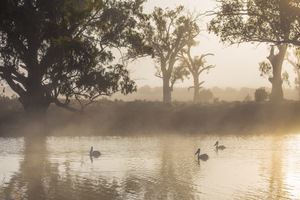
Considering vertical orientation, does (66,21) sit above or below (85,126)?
above

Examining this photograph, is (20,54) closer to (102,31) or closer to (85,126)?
(102,31)

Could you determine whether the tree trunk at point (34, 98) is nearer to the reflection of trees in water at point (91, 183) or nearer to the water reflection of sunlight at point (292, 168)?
the reflection of trees in water at point (91, 183)

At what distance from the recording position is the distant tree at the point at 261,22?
28328 millimetres

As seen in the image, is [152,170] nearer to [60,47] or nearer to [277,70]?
[60,47]

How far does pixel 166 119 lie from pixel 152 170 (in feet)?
96.4

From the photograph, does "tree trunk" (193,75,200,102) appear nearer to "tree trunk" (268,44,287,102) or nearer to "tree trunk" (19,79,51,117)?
"tree trunk" (268,44,287,102)

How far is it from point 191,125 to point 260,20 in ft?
80.9

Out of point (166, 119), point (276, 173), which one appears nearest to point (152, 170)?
point (276, 173)

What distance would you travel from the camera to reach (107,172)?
27109mm

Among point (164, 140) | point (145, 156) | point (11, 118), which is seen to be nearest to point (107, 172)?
point (145, 156)

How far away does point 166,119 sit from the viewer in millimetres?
56719

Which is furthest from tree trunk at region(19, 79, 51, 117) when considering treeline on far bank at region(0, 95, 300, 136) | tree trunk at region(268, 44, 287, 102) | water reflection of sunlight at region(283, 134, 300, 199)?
tree trunk at region(268, 44, 287, 102)

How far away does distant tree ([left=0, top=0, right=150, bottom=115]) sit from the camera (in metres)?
38.6

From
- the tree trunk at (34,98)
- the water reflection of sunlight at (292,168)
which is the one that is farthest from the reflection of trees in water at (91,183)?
the tree trunk at (34,98)
